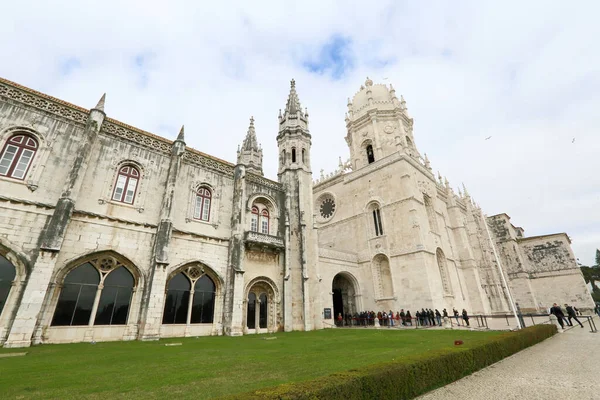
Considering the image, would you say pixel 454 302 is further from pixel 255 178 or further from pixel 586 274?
pixel 586 274

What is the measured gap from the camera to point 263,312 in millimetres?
18562

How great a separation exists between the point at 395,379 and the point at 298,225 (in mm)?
16592

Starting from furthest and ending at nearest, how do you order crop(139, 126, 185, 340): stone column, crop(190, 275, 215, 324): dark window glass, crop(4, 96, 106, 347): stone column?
crop(190, 275, 215, 324): dark window glass
crop(139, 126, 185, 340): stone column
crop(4, 96, 106, 347): stone column

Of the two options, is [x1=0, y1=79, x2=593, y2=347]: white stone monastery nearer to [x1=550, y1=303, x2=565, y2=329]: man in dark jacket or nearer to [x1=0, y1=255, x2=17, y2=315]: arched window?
[x1=0, y1=255, x2=17, y2=315]: arched window

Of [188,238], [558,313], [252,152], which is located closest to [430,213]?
[558,313]

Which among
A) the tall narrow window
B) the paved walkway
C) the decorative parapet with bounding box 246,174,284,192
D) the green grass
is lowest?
the paved walkway

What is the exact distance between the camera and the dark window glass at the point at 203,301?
1563 cm

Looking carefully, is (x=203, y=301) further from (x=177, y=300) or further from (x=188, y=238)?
(x=188, y=238)

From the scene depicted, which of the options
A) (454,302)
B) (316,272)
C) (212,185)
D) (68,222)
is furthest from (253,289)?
(454,302)

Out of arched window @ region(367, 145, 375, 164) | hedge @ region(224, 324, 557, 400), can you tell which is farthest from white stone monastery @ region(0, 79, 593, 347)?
hedge @ region(224, 324, 557, 400)

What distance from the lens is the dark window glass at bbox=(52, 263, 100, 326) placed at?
12.1 m

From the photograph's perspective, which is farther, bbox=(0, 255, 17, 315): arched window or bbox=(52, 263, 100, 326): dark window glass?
bbox=(52, 263, 100, 326): dark window glass

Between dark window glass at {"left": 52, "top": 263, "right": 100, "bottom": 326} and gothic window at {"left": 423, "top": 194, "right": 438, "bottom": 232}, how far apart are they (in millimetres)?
28274

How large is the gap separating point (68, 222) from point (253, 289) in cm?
1092
